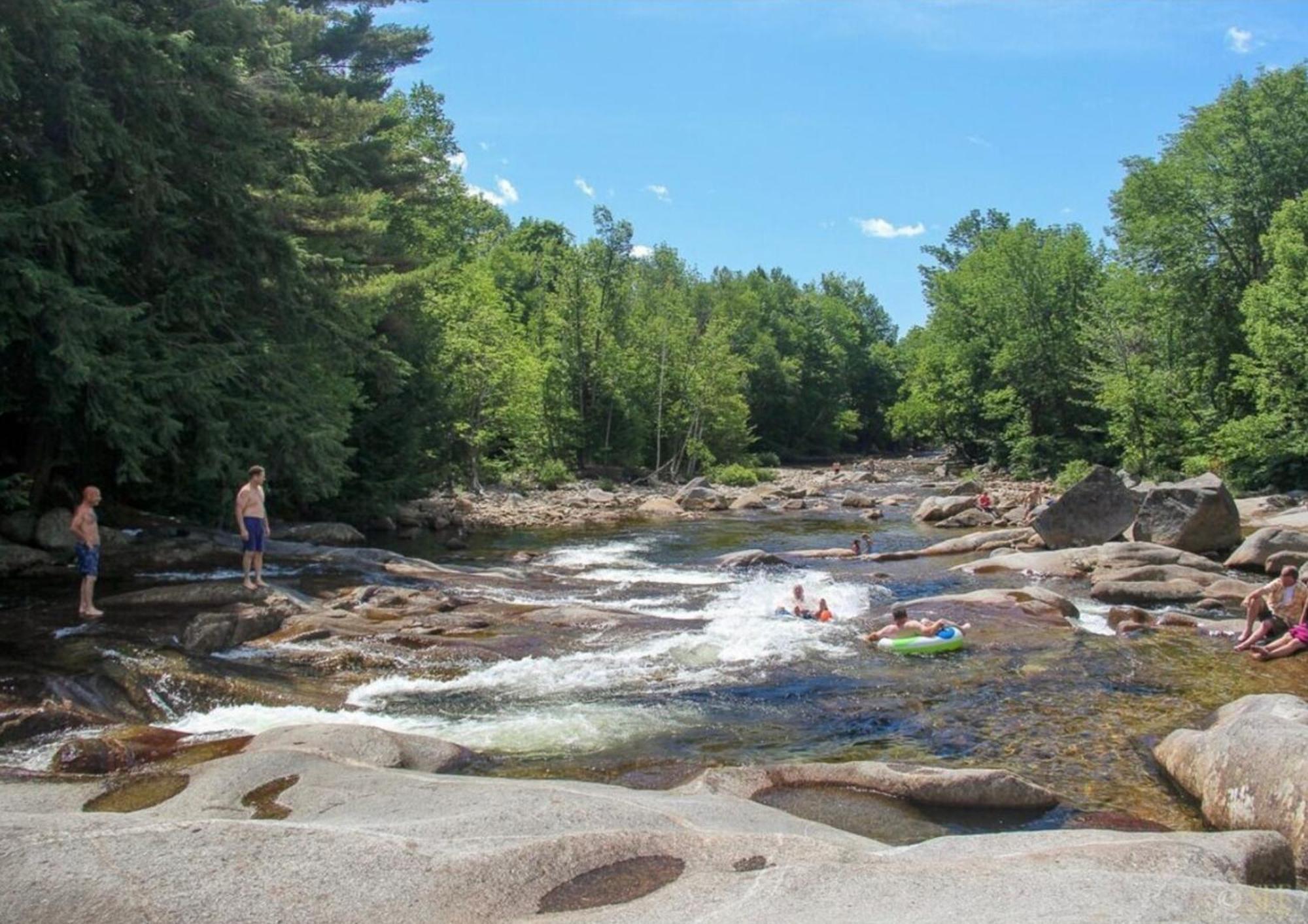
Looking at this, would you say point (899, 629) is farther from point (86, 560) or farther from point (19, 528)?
point (19, 528)

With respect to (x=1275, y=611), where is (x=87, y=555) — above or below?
above

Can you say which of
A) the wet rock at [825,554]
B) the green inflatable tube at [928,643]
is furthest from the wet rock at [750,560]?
the green inflatable tube at [928,643]

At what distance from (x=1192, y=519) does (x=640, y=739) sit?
18.4m

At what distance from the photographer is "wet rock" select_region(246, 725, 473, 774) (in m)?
8.05

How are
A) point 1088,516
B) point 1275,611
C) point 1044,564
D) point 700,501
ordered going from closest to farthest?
point 1275,611
point 1044,564
point 1088,516
point 700,501

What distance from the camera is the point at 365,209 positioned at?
968 inches

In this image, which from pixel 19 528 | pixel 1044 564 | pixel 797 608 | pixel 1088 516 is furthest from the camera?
pixel 1088 516

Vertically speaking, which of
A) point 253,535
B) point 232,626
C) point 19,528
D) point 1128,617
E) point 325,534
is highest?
point 19,528

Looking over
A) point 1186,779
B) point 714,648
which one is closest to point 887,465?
point 714,648

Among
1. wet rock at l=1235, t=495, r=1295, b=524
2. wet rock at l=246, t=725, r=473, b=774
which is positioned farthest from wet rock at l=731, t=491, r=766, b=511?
wet rock at l=246, t=725, r=473, b=774

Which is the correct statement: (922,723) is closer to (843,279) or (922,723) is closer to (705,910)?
(705,910)

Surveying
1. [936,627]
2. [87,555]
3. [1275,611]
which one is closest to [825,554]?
[936,627]

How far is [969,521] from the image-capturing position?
1347 inches

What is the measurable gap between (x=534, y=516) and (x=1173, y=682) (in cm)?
2682
